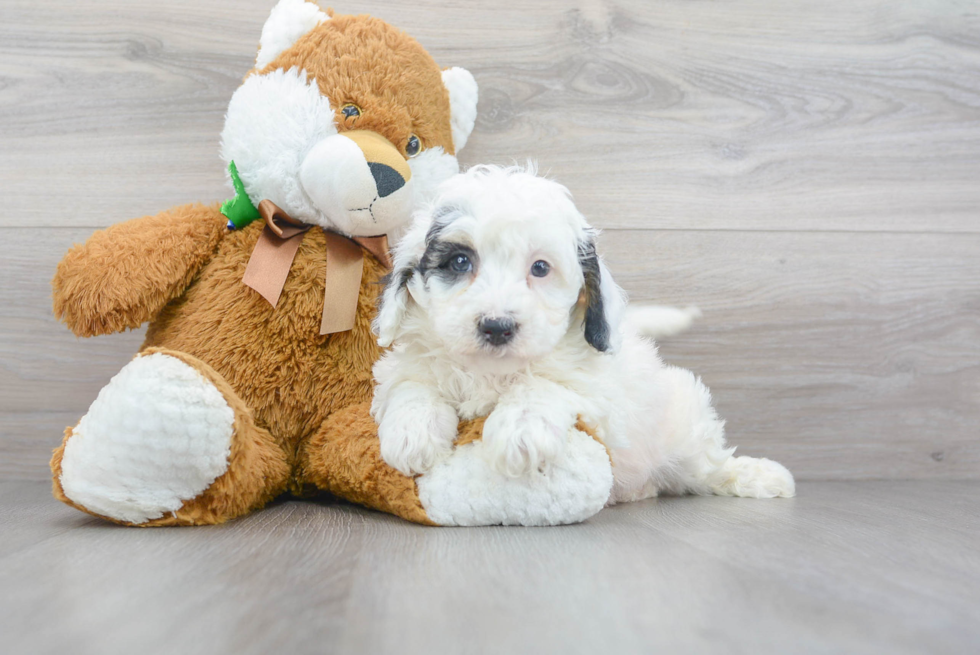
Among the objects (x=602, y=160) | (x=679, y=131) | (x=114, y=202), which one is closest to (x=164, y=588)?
(x=114, y=202)

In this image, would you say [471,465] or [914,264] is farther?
[914,264]

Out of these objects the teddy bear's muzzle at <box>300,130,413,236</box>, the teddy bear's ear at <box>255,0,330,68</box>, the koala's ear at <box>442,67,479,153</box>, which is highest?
the teddy bear's ear at <box>255,0,330,68</box>

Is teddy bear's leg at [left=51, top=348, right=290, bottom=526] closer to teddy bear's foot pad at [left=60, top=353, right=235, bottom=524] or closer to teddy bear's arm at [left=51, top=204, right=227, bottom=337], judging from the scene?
teddy bear's foot pad at [left=60, top=353, right=235, bottom=524]

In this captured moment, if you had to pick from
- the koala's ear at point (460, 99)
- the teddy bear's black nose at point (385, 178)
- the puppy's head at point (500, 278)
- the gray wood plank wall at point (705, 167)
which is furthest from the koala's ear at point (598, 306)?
the gray wood plank wall at point (705, 167)

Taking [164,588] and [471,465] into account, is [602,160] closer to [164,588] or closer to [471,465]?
[471,465]

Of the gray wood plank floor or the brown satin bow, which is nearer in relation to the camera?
the gray wood plank floor

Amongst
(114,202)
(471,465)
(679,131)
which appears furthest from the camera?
(679,131)

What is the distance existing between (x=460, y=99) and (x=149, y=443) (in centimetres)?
90

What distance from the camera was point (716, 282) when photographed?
71.1 inches

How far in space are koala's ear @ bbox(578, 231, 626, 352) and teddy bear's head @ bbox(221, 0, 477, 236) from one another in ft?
1.25

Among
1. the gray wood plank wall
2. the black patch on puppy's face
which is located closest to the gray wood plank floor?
the black patch on puppy's face

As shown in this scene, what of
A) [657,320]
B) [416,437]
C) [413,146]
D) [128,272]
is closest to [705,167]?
[657,320]

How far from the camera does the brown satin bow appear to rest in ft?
4.33

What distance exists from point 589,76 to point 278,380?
3.43ft
